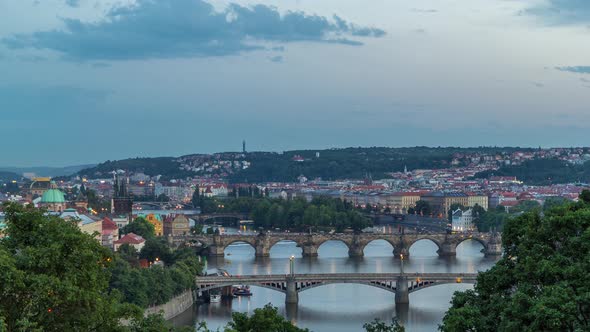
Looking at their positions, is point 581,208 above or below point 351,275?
above

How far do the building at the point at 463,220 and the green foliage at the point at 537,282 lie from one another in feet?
232

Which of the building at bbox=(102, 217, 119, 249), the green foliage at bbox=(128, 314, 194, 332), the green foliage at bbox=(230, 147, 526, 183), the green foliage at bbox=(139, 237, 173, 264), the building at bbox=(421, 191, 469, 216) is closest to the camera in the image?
the green foliage at bbox=(128, 314, 194, 332)

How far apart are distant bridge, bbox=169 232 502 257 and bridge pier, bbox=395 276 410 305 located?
20.4m

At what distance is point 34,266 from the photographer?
595 inches

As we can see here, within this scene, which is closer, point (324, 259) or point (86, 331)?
point (86, 331)

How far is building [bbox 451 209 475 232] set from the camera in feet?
294

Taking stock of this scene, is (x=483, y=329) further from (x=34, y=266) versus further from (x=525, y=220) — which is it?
(x=34, y=266)

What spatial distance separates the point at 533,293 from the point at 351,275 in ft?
85.4

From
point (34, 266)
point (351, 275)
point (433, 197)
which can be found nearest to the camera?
point (34, 266)

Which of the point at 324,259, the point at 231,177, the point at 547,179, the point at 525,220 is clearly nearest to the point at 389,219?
the point at 324,259

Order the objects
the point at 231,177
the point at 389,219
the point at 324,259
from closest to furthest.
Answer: the point at 324,259, the point at 389,219, the point at 231,177

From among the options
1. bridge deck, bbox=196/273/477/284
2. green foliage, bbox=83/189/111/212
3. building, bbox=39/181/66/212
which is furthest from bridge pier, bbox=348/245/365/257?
green foliage, bbox=83/189/111/212

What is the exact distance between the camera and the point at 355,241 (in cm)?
6369

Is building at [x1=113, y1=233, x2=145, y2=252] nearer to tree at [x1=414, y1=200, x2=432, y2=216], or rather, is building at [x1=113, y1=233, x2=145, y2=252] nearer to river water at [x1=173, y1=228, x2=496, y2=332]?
river water at [x1=173, y1=228, x2=496, y2=332]
